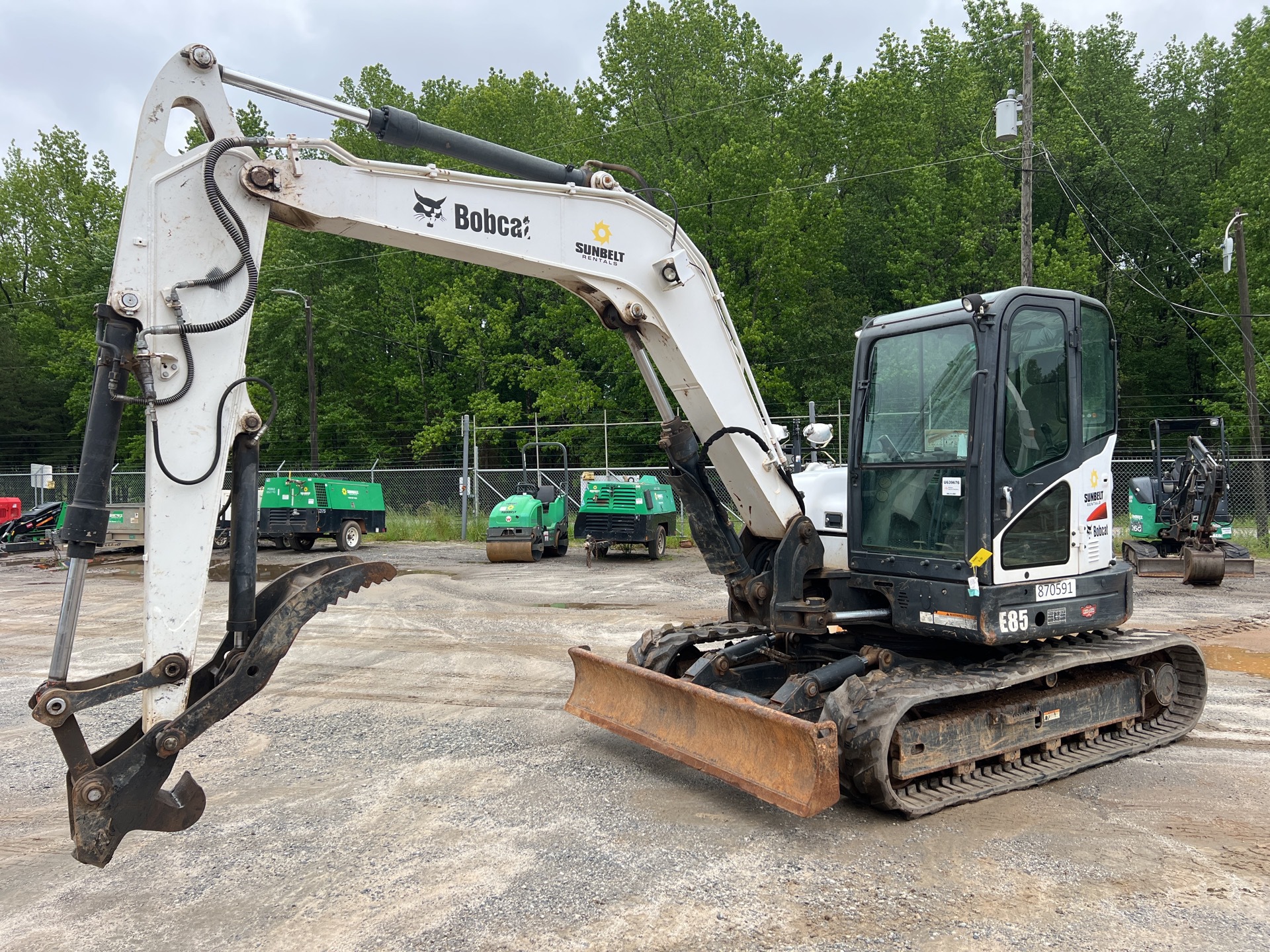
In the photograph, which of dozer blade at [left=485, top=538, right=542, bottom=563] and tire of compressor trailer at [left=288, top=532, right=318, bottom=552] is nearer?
dozer blade at [left=485, top=538, right=542, bottom=563]

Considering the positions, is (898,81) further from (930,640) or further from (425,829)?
(425,829)

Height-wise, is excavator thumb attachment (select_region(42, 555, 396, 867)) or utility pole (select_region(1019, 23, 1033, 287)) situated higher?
utility pole (select_region(1019, 23, 1033, 287))

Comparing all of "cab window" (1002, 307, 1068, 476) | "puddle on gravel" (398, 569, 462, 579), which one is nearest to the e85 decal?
"cab window" (1002, 307, 1068, 476)

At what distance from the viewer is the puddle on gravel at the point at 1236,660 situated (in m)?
8.34

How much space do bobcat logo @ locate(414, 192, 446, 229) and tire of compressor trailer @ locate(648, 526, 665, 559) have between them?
1393cm

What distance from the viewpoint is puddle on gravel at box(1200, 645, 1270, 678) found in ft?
27.4

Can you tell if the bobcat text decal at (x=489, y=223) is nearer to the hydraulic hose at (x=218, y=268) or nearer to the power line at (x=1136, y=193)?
the hydraulic hose at (x=218, y=268)

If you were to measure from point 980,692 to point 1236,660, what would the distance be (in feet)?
17.3

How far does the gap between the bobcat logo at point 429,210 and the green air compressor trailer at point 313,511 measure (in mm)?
17105

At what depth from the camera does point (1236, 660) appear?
8.75 m

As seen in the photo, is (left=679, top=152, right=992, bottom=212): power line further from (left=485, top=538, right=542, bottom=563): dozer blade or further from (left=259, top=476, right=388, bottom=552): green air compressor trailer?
(left=485, top=538, right=542, bottom=563): dozer blade


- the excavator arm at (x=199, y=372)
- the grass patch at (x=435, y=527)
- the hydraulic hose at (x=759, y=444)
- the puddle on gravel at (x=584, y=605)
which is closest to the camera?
the excavator arm at (x=199, y=372)

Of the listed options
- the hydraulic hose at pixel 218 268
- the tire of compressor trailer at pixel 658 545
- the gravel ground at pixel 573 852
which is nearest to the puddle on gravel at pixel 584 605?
the gravel ground at pixel 573 852

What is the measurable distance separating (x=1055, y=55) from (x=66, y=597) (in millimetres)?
42004
